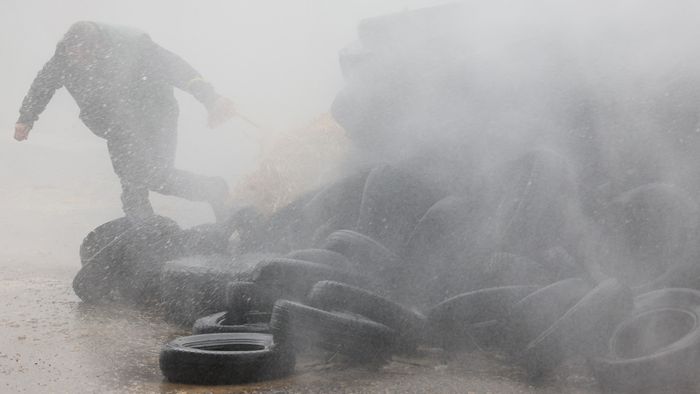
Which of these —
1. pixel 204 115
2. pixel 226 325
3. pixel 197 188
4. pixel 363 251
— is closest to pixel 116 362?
pixel 226 325

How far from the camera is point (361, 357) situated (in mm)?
2795

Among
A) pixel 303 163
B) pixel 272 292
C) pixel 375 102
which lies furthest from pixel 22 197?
pixel 272 292

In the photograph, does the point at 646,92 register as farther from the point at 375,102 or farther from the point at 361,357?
the point at 361,357

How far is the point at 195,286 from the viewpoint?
12.4 feet

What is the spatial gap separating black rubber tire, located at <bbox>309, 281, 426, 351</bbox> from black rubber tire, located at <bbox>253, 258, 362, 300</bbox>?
22 centimetres

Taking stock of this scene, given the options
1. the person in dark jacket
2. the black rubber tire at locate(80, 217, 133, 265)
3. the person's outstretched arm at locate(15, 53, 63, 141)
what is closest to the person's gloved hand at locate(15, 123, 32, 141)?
the person's outstretched arm at locate(15, 53, 63, 141)

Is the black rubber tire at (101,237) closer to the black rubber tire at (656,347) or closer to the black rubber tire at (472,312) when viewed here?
the black rubber tire at (472,312)

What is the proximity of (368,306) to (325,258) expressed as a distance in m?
0.57

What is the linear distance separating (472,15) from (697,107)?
2.07m

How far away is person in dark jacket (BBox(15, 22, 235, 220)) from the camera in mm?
5492

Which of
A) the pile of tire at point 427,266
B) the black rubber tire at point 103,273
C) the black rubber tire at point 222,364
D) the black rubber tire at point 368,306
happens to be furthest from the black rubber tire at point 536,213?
the black rubber tire at point 103,273

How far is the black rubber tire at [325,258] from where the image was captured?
3414mm

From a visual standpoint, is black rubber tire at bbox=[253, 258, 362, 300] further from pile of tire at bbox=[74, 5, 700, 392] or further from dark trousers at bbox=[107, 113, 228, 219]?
dark trousers at bbox=[107, 113, 228, 219]

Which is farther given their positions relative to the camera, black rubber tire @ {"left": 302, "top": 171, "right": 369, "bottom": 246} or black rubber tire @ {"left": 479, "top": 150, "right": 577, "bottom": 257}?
black rubber tire @ {"left": 302, "top": 171, "right": 369, "bottom": 246}
